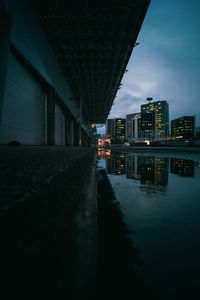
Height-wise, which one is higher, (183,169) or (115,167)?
(183,169)

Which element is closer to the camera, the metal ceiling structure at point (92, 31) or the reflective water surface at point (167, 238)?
the reflective water surface at point (167, 238)

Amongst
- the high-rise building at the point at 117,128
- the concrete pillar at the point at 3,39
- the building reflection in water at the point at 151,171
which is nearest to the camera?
the building reflection in water at the point at 151,171

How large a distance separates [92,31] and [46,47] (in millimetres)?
3190

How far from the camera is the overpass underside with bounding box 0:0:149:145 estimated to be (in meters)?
5.82

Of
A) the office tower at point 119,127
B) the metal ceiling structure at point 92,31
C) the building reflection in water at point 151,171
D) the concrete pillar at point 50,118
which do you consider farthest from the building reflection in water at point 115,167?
the office tower at point 119,127

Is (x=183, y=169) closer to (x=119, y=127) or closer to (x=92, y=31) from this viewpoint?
(x=92, y=31)

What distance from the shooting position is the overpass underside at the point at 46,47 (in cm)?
582

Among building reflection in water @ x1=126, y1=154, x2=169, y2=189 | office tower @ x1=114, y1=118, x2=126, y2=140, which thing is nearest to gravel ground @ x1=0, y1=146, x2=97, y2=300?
building reflection in water @ x1=126, y1=154, x2=169, y2=189

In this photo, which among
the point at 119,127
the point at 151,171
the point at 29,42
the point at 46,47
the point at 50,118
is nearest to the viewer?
the point at 151,171

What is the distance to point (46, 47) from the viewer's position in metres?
8.65

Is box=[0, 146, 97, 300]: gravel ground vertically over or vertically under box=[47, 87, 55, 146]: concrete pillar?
under

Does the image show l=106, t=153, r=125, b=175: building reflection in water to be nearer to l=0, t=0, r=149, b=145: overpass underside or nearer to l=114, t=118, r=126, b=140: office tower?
l=0, t=0, r=149, b=145: overpass underside

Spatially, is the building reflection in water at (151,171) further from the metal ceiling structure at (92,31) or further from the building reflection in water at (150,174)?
the metal ceiling structure at (92,31)

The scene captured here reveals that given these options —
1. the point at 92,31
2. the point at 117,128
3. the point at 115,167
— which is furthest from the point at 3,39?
the point at 117,128
